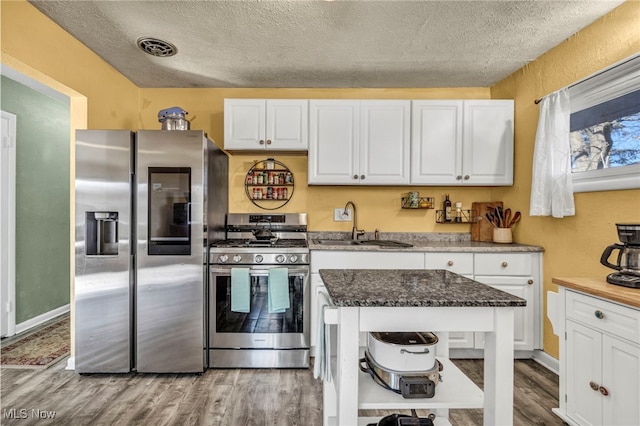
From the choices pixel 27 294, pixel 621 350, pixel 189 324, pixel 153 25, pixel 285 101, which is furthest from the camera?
pixel 27 294

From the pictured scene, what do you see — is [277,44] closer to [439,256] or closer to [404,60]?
[404,60]

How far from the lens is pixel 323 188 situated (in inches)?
129

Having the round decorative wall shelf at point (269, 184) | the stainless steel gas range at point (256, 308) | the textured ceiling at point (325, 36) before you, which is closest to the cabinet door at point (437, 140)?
the textured ceiling at point (325, 36)

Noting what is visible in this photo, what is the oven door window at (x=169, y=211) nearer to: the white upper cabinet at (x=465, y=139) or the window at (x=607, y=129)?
the white upper cabinet at (x=465, y=139)

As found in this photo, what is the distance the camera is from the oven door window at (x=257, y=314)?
8.18ft

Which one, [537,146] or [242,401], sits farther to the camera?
[537,146]

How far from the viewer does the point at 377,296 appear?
1.15 meters

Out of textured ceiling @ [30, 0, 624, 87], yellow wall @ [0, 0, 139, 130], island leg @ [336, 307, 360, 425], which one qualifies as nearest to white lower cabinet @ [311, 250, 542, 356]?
island leg @ [336, 307, 360, 425]

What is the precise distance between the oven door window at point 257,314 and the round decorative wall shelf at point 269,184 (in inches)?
37.9

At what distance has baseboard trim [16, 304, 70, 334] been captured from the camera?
3145mm

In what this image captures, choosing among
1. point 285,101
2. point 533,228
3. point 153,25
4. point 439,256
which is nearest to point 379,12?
point 285,101

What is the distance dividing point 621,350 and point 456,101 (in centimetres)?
222

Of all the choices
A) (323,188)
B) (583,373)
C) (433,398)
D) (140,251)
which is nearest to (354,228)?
(323,188)

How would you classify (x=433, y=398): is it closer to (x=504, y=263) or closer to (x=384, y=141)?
(x=504, y=263)
